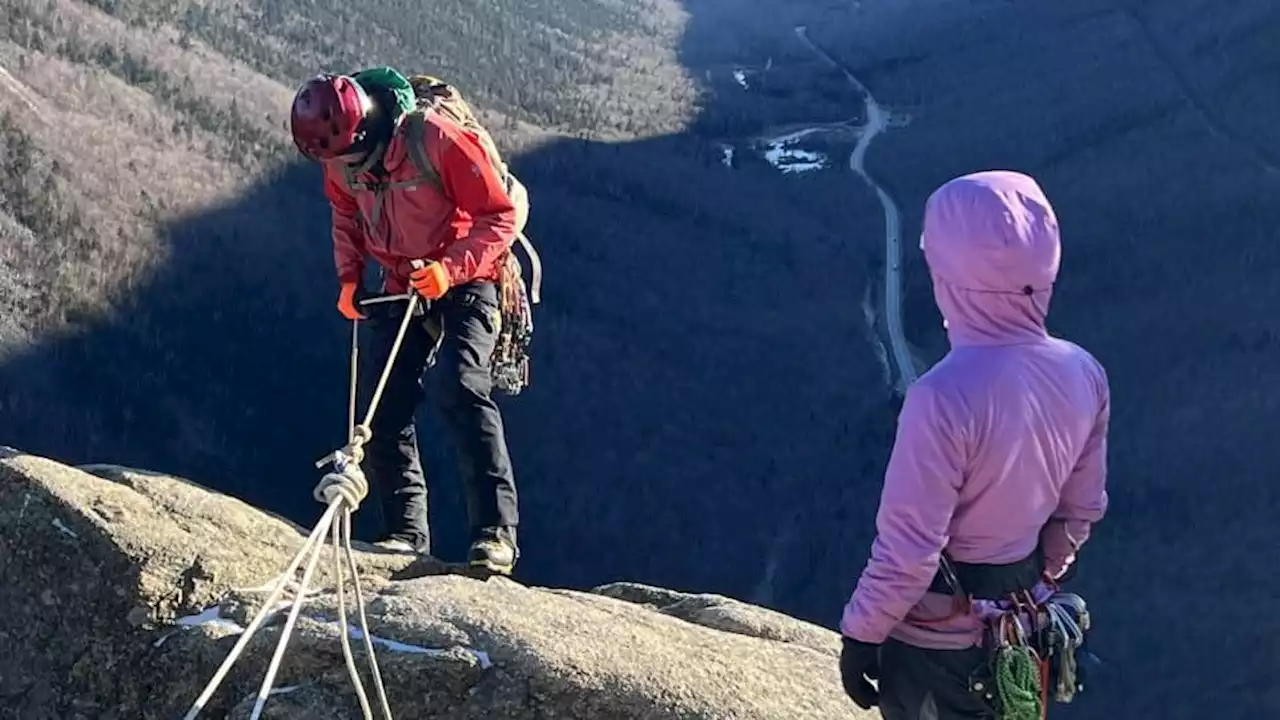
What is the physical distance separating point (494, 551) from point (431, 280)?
4.17 feet

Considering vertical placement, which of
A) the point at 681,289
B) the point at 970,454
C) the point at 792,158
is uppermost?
the point at 970,454

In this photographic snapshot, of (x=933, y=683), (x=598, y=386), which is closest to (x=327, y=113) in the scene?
(x=933, y=683)

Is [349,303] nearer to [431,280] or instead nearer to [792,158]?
[431,280]

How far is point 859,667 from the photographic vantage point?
459 cm

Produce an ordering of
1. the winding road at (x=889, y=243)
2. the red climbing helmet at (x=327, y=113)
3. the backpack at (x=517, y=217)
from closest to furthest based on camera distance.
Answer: the red climbing helmet at (x=327, y=113)
the backpack at (x=517, y=217)
the winding road at (x=889, y=243)

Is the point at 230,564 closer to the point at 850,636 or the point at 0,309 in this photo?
the point at 850,636

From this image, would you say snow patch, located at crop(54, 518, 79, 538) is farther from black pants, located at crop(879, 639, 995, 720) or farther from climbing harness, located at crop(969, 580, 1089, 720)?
climbing harness, located at crop(969, 580, 1089, 720)

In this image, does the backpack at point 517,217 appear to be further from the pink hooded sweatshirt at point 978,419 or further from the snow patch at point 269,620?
the pink hooded sweatshirt at point 978,419

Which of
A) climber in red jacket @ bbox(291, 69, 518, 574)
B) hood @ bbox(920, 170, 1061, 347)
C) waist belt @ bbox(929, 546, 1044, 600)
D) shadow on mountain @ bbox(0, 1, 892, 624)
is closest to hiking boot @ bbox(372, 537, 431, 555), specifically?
climber in red jacket @ bbox(291, 69, 518, 574)

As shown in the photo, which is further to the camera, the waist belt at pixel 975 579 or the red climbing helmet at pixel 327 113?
the red climbing helmet at pixel 327 113

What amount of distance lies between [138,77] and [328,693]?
59.8 m

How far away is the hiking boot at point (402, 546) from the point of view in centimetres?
711

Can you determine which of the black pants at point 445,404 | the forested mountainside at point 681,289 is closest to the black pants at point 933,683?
the black pants at point 445,404

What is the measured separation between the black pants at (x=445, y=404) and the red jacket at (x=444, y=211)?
17cm
